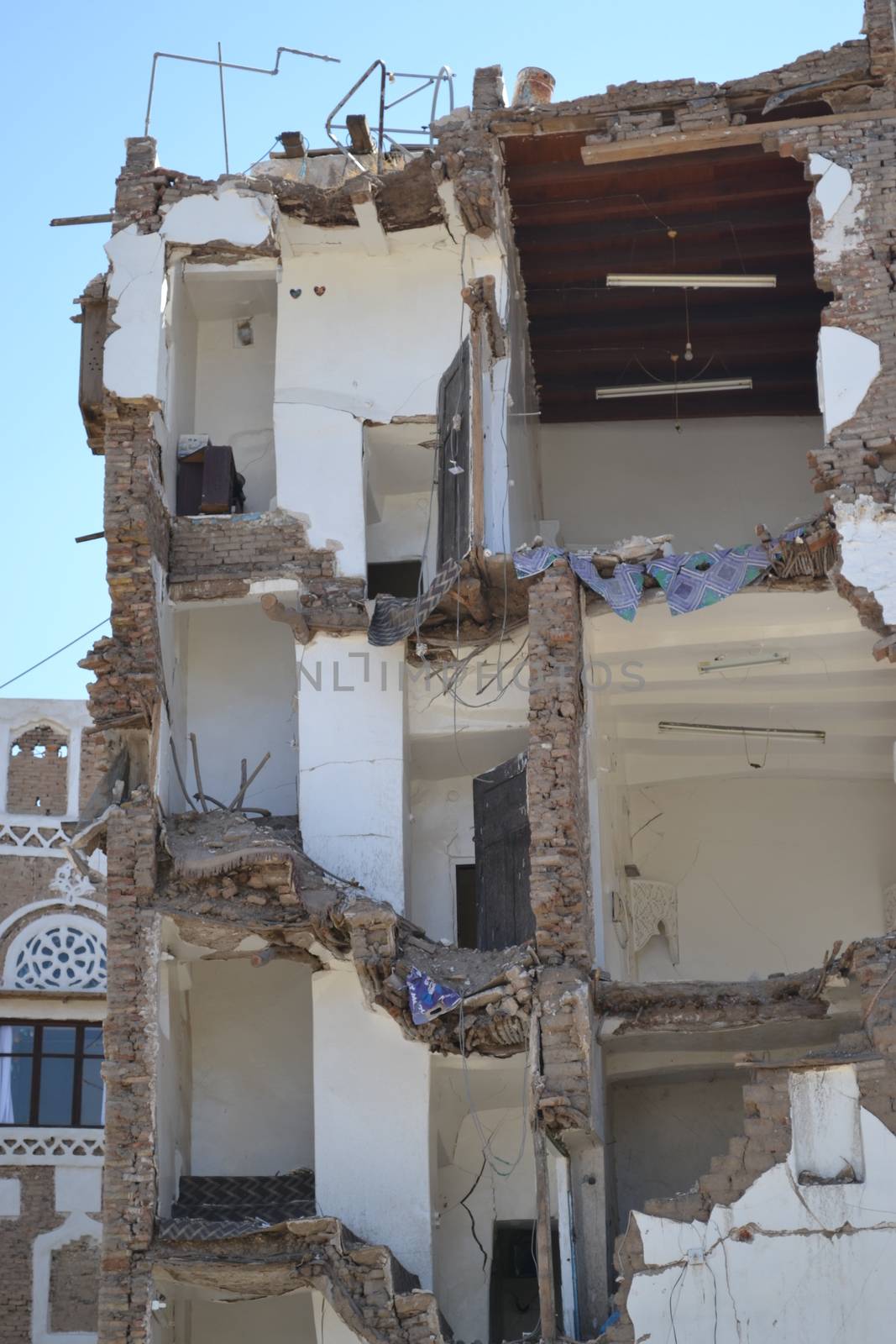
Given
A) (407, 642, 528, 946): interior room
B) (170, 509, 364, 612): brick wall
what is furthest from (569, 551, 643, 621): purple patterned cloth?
(170, 509, 364, 612): brick wall

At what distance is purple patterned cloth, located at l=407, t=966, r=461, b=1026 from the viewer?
19.6 m

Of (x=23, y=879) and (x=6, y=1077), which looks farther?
(x=23, y=879)

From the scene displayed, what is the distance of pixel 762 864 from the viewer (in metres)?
24.6

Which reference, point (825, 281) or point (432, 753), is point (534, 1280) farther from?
point (825, 281)

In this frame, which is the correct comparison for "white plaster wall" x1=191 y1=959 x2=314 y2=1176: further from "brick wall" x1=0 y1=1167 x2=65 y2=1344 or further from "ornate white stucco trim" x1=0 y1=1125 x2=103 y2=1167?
"brick wall" x1=0 y1=1167 x2=65 y2=1344

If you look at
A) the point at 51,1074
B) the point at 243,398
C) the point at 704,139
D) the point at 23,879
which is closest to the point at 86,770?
the point at 23,879

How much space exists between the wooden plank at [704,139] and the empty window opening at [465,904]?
7647 mm

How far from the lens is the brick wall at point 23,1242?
25500 millimetres

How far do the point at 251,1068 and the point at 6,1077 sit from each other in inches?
230

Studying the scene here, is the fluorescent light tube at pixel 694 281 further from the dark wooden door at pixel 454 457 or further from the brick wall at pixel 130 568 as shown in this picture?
the brick wall at pixel 130 568

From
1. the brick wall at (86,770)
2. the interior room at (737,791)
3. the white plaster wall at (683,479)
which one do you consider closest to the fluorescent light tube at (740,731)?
the interior room at (737,791)

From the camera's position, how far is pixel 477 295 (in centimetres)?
2222

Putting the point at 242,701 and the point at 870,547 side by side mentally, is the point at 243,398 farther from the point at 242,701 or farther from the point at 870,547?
the point at 870,547

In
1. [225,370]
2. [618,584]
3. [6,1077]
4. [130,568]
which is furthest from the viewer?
[6,1077]
